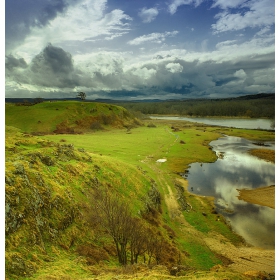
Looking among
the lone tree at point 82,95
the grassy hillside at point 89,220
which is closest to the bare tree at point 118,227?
the grassy hillside at point 89,220

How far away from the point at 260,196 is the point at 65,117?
307 feet

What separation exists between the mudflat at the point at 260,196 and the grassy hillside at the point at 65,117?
3021 inches

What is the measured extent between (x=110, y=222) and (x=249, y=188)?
40.7m

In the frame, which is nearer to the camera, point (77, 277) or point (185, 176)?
point (77, 277)

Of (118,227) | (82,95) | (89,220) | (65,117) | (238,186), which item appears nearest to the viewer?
(118,227)

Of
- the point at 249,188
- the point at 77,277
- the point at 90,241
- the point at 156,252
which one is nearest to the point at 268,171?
the point at 249,188

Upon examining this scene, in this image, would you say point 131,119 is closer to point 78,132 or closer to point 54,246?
point 78,132

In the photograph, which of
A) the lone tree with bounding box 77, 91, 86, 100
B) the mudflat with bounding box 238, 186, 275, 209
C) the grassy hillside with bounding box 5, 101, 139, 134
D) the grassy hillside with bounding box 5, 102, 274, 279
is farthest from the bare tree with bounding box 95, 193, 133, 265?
the lone tree with bounding box 77, 91, 86, 100

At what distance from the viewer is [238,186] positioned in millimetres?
47562

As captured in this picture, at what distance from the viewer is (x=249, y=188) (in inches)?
1825

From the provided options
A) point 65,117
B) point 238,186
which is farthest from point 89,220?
point 65,117

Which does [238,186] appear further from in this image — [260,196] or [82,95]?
[82,95]

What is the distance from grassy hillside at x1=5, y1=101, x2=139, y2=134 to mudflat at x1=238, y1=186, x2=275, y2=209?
76741 mm

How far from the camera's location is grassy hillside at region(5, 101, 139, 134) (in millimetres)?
90875
